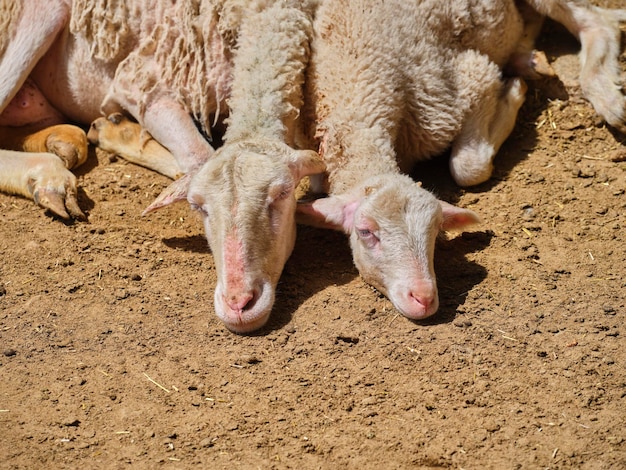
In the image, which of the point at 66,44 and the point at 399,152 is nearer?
the point at 399,152

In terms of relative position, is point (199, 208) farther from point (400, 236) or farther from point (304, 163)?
point (400, 236)

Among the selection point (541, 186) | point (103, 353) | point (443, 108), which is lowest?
point (103, 353)

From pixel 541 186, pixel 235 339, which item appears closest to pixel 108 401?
pixel 235 339

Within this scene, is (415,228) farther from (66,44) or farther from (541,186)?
(66,44)

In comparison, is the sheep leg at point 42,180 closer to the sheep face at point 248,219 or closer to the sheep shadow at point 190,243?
the sheep shadow at point 190,243

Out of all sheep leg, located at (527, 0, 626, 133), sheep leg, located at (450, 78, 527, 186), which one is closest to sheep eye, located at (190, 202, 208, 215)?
sheep leg, located at (450, 78, 527, 186)

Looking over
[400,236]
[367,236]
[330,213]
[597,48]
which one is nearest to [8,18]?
[330,213]

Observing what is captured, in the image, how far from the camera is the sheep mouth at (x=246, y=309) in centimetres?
412

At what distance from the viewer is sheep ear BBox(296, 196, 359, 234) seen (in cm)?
462

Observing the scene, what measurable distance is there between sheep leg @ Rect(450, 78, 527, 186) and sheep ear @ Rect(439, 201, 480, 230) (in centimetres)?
76

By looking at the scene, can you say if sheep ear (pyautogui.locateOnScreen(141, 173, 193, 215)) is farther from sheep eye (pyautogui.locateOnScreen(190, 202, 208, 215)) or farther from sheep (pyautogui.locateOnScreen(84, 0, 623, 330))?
sheep eye (pyautogui.locateOnScreen(190, 202, 208, 215))

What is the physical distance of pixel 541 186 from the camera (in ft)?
17.1

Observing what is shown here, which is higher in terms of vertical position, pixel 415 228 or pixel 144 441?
pixel 415 228

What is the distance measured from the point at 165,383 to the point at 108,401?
0.28 metres
